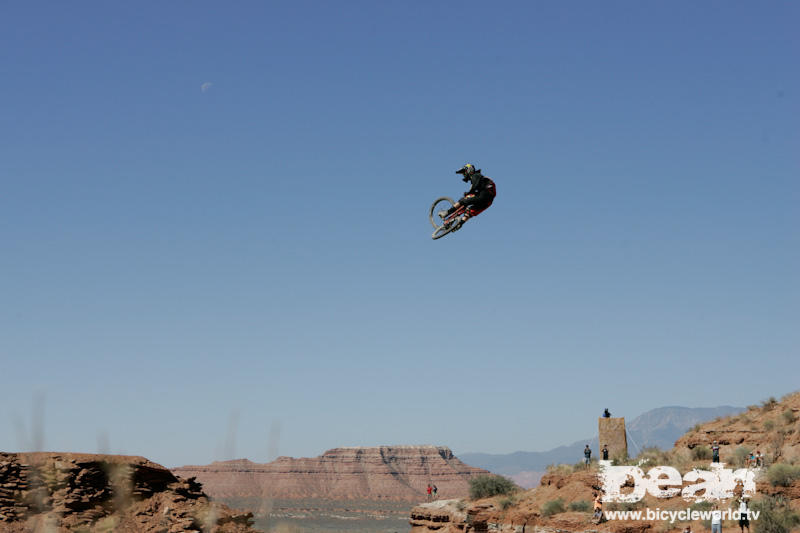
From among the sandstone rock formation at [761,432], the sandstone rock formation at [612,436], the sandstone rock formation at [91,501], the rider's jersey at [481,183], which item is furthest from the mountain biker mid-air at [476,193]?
the sandstone rock formation at [612,436]

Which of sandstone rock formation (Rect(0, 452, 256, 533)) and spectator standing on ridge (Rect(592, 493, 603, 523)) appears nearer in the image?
sandstone rock formation (Rect(0, 452, 256, 533))

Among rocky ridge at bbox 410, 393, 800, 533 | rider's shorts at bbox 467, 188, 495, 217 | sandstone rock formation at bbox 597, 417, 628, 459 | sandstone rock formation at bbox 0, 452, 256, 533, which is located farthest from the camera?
sandstone rock formation at bbox 597, 417, 628, 459

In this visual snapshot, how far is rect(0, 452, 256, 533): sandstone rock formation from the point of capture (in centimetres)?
2006

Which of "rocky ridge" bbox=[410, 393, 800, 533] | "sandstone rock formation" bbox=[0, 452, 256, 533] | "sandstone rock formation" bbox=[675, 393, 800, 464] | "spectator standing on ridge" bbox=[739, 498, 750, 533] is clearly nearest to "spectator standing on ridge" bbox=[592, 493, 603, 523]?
"rocky ridge" bbox=[410, 393, 800, 533]

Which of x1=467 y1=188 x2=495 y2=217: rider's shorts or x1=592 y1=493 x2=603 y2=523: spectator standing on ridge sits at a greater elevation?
x1=467 y1=188 x2=495 y2=217: rider's shorts

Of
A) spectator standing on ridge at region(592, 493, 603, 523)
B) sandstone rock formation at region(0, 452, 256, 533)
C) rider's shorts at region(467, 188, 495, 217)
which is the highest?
rider's shorts at region(467, 188, 495, 217)

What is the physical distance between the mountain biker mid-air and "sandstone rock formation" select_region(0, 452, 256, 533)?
12.3 metres

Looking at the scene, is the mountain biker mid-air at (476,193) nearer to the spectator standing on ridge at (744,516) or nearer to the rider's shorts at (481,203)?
the rider's shorts at (481,203)

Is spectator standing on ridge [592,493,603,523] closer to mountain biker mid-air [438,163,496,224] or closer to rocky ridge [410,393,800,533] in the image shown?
rocky ridge [410,393,800,533]

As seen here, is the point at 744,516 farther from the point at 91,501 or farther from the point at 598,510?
the point at 91,501

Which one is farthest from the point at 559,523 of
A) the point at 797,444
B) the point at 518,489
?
the point at 518,489

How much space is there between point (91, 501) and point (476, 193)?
49.3 feet

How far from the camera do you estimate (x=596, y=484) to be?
37781 mm

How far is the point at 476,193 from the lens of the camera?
27.0 meters
